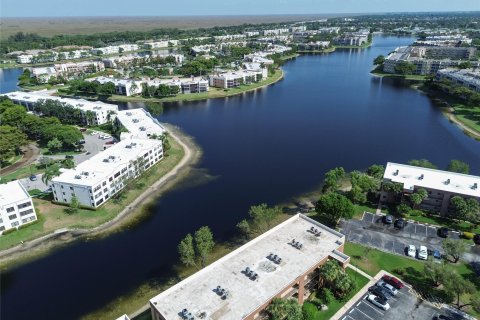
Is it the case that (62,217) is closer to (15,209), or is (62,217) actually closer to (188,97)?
(15,209)

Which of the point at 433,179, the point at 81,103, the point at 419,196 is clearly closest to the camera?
the point at 419,196

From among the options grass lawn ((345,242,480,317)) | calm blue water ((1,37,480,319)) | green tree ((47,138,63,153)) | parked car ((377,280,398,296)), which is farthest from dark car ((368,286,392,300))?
green tree ((47,138,63,153))

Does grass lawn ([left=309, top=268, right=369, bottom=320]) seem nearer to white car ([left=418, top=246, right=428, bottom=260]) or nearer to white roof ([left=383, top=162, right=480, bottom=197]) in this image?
white car ([left=418, top=246, right=428, bottom=260])

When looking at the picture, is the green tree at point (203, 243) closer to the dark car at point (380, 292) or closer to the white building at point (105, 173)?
the dark car at point (380, 292)

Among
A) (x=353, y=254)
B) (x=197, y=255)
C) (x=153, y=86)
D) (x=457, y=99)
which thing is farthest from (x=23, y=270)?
(x=457, y=99)

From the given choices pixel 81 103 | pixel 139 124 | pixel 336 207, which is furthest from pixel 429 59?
pixel 81 103

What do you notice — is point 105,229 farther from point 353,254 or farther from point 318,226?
point 353,254
